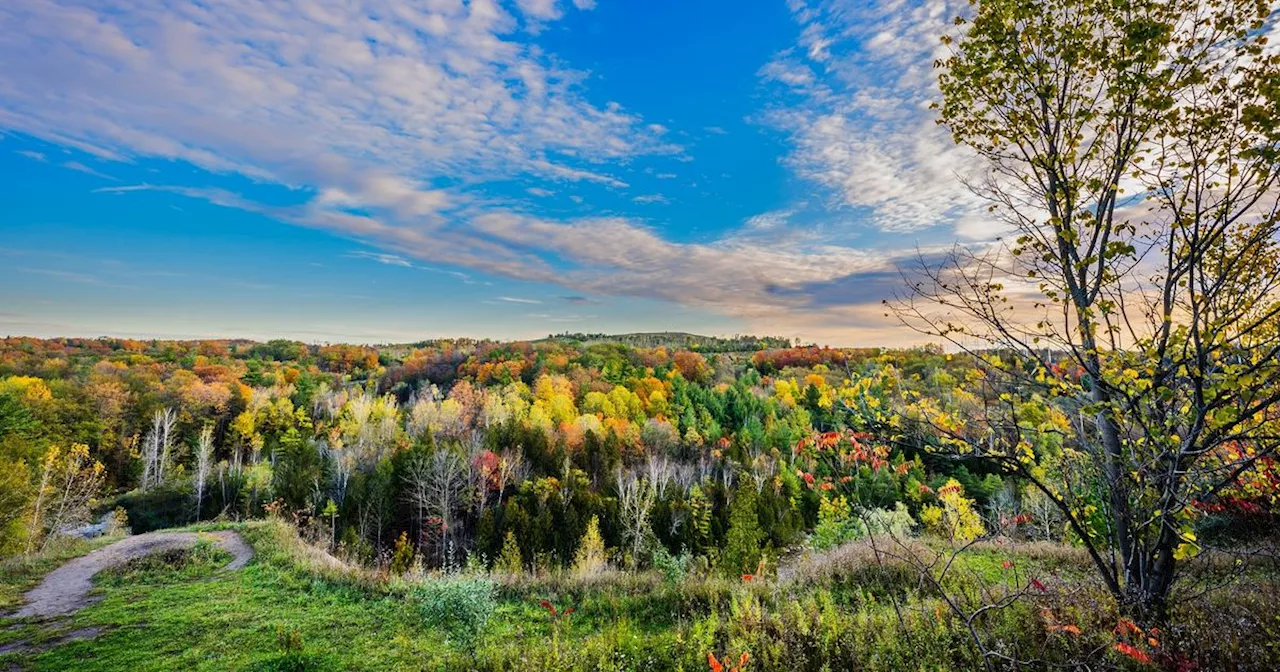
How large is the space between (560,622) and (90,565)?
16.0 meters

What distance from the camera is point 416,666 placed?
7.29m

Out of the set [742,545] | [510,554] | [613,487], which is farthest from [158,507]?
[742,545]

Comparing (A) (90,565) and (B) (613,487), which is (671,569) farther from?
(B) (613,487)

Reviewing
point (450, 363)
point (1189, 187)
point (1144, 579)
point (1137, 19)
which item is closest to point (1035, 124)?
point (1137, 19)

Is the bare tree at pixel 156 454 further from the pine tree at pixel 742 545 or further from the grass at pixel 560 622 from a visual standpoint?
the pine tree at pixel 742 545

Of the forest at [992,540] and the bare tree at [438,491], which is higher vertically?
the forest at [992,540]

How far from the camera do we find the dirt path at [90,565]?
11430 millimetres

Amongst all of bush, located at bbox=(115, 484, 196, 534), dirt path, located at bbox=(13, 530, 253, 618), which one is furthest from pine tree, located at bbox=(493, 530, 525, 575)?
bush, located at bbox=(115, 484, 196, 534)

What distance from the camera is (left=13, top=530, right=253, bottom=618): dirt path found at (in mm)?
11430

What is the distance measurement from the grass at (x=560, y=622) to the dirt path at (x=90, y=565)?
1.62ft

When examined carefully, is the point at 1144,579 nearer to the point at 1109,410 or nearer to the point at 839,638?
the point at 1109,410

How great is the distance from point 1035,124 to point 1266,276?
237 cm

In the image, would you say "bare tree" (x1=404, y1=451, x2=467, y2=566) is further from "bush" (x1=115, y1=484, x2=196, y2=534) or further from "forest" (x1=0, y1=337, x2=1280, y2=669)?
"bush" (x1=115, y1=484, x2=196, y2=534)

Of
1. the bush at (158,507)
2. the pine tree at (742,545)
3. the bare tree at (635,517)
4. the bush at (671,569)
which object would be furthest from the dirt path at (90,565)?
the bush at (158,507)
